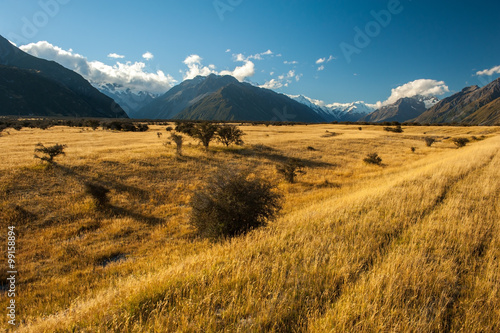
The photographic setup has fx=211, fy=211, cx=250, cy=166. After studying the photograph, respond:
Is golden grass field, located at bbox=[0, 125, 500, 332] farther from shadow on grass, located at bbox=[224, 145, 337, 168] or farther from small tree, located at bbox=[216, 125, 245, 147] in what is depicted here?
small tree, located at bbox=[216, 125, 245, 147]

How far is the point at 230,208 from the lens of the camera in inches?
331

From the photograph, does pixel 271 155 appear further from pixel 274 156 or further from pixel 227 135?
pixel 227 135

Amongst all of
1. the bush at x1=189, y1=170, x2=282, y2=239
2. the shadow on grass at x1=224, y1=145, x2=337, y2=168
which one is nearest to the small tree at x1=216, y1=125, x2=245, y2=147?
the shadow on grass at x1=224, y1=145, x2=337, y2=168

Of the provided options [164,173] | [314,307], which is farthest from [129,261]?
[164,173]

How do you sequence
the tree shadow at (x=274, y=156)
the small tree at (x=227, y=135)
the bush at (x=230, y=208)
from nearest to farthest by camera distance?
the bush at (x=230, y=208)
the tree shadow at (x=274, y=156)
the small tree at (x=227, y=135)

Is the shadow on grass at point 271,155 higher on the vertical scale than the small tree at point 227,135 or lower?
lower

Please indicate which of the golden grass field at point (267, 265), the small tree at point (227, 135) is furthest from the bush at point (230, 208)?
the small tree at point (227, 135)

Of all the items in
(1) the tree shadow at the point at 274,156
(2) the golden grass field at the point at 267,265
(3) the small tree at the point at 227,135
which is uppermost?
(3) the small tree at the point at 227,135

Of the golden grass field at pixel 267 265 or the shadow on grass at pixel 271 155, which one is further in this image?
the shadow on grass at pixel 271 155

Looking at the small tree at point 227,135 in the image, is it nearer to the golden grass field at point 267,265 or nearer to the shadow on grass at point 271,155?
the shadow on grass at point 271,155

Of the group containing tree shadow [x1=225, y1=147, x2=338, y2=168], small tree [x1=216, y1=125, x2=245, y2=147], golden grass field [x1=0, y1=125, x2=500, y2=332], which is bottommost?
golden grass field [x1=0, y1=125, x2=500, y2=332]

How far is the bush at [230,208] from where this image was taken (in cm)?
827

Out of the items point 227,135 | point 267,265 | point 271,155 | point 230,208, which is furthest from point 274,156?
point 267,265

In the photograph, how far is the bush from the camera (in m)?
8.27
